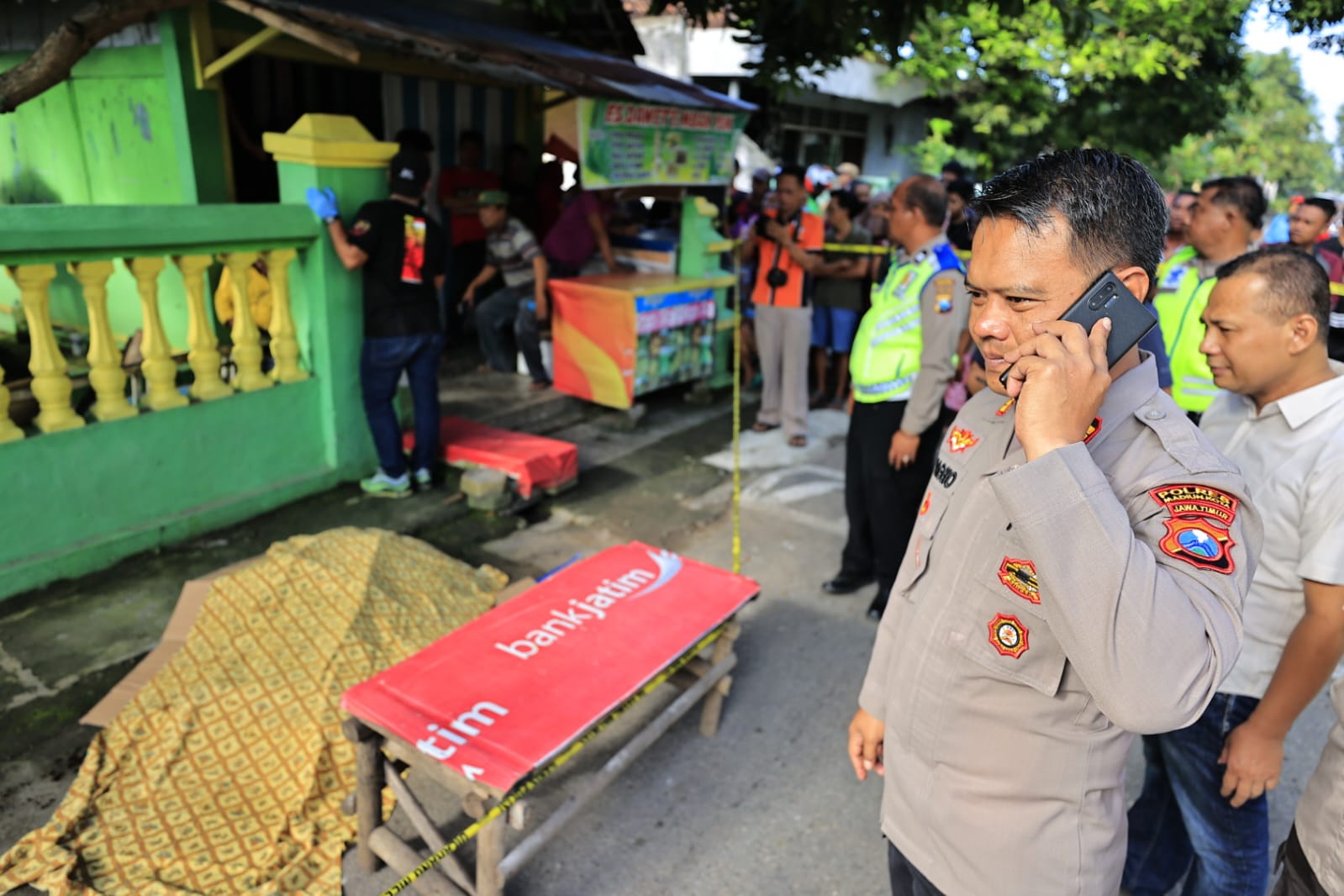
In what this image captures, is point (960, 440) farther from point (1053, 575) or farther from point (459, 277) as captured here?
Answer: point (459, 277)

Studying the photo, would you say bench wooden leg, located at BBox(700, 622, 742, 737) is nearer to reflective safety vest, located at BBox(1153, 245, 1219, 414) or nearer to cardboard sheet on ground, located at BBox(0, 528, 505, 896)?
cardboard sheet on ground, located at BBox(0, 528, 505, 896)

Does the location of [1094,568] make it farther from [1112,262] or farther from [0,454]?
[0,454]

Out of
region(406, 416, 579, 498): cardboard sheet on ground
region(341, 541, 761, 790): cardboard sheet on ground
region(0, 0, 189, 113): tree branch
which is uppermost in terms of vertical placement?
region(0, 0, 189, 113): tree branch

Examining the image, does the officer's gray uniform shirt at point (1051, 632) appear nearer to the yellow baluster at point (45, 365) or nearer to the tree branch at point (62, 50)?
the yellow baluster at point (45, 365)

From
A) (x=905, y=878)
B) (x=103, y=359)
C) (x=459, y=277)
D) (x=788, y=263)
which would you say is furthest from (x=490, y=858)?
(x=459, y=277)

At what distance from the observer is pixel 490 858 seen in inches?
84.6

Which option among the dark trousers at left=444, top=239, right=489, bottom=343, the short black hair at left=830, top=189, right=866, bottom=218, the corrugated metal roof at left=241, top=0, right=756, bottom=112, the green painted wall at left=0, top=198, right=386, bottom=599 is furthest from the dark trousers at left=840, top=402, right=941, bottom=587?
the dark trousers at left=444, top=239, right=489, bottom=343

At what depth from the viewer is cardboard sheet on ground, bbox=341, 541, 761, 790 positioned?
2.24 metres

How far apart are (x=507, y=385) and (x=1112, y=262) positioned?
5960 millimetres

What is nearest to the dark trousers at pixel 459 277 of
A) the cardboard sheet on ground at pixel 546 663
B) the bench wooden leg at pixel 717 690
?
the cardboard sheet on ground at pixel 546 663

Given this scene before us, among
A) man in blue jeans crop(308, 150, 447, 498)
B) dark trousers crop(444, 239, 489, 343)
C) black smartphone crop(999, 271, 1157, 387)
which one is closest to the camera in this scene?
black smartphone crop(999, 271, 1157, 387)

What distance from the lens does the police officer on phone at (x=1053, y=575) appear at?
1.03m

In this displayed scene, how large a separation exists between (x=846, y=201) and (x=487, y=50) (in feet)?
11.2

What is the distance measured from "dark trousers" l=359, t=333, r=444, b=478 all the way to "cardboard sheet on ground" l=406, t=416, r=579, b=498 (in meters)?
0.19
